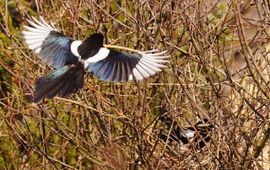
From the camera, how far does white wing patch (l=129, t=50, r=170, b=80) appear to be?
290cm

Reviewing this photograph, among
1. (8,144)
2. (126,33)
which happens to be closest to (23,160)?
(8,144)

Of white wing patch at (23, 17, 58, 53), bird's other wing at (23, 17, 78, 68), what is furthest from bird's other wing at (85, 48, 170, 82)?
white wing patch at (23, 17, 58, 53)

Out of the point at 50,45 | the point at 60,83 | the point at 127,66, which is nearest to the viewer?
the point at 60,83

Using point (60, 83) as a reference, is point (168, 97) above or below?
below

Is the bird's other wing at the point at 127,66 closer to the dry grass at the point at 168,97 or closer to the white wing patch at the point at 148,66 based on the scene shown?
the white wing patch at the point at 148,66

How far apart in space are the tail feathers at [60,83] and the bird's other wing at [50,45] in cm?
11

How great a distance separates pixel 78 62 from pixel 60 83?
5.2 inches

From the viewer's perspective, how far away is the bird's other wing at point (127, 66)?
292 cm

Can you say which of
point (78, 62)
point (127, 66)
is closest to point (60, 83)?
point (78, 62)

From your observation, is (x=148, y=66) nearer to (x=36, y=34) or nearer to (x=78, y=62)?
(x=78, y=62)

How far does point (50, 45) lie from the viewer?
3160 mm

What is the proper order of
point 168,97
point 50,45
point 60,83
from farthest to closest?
point 168,97 → point 50,45 → point 60,83

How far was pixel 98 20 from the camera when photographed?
146 inches

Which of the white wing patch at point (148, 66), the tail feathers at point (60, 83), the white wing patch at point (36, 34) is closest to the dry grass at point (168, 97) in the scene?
the white wing patch at point (148, 66)
